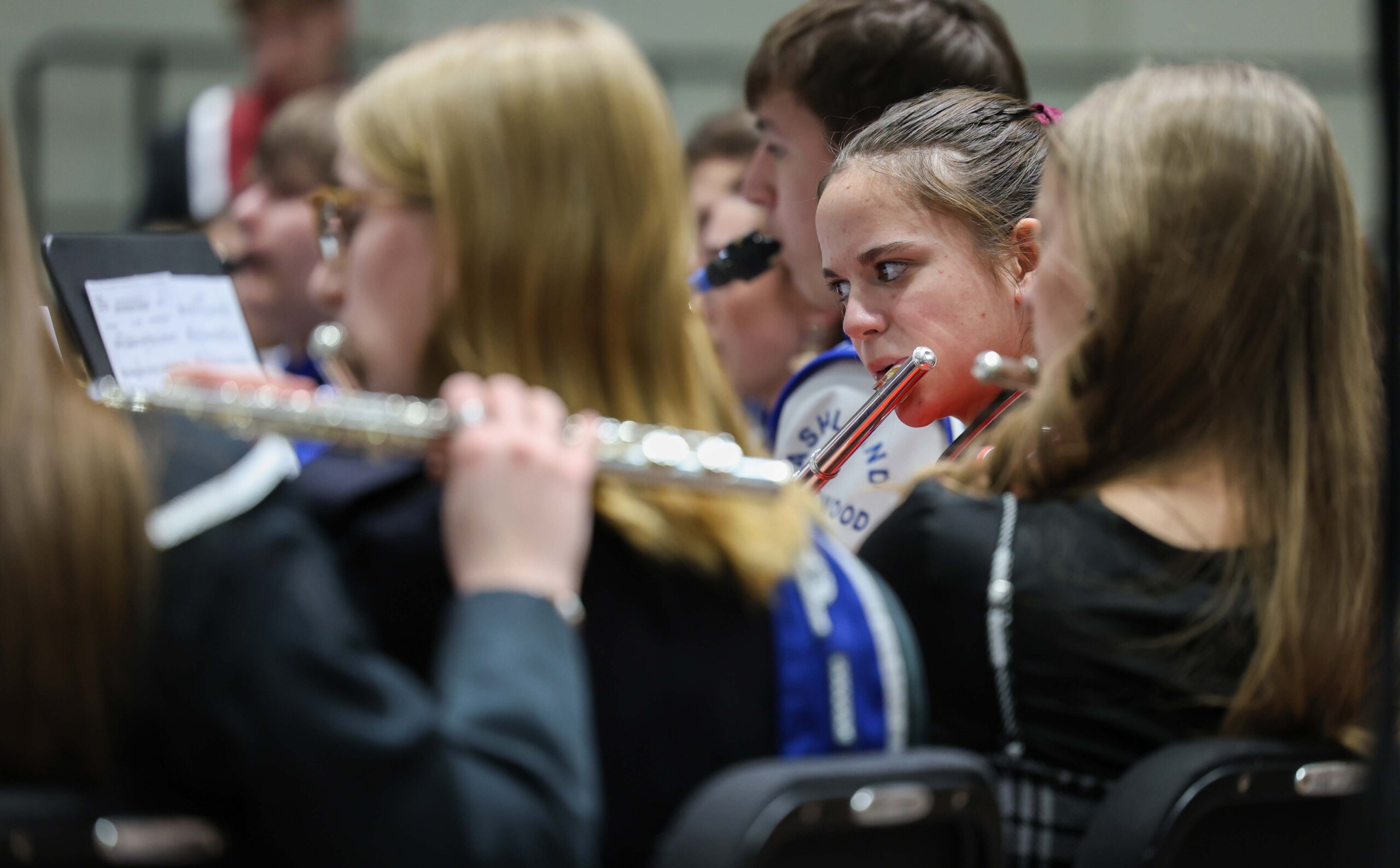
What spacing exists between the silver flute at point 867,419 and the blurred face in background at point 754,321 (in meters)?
0.48

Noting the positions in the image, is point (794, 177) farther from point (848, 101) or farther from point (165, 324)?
point (165, 324)

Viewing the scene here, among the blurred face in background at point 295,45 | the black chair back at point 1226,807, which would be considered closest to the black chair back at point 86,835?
the black chair back at point 1226,807

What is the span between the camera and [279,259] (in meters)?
2.28

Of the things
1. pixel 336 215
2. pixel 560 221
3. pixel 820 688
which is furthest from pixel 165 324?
pixel 820 688

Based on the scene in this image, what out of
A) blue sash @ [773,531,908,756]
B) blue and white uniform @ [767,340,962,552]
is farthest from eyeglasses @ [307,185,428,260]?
blue and white uniform @ [767,340,962,552]

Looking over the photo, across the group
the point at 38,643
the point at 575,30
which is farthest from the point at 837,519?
the point at 38,643

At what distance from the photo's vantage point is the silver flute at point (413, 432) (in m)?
0.88

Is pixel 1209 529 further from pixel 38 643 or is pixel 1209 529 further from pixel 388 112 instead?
pixel 38 643

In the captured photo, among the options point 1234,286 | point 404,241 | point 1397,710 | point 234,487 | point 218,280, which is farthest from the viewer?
point 218,280

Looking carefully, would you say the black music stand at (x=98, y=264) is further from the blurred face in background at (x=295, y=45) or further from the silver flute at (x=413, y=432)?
the blurred face in background at (x=295, y=45)

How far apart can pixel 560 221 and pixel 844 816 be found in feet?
1.39

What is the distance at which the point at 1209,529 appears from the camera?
3.50 feet

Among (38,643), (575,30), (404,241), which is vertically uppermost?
(575,30)

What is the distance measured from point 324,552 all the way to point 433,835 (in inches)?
6.6
